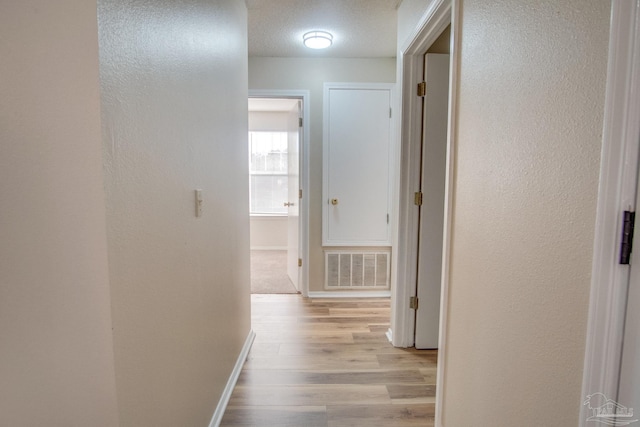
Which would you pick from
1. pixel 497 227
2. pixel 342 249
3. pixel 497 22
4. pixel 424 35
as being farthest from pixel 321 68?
pixel 497 227

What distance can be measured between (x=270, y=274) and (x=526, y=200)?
3.69 metres

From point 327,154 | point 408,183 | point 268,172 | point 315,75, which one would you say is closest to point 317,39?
point 315,75

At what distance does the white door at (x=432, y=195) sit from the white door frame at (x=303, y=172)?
1.37m

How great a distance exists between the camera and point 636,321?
665 mm

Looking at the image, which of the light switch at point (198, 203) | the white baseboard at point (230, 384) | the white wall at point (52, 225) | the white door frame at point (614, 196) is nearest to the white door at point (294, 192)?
the white baseboard at point (230, 384)

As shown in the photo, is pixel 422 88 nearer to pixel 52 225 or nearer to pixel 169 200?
pixel 169 200

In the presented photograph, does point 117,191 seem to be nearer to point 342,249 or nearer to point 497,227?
point 497,227

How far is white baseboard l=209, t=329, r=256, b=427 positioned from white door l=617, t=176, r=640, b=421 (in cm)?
157

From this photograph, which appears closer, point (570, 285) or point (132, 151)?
point (570, 285)

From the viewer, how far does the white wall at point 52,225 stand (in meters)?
0.77

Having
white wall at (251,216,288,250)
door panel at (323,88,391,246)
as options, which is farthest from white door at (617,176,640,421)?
white wall at (251,216,288,250)

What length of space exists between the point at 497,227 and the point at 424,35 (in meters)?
1.35

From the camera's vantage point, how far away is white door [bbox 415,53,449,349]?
227cm

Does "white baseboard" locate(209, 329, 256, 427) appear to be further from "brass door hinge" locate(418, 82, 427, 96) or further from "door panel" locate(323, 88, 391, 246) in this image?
"brass door hinge" locate(418, 82, 427, 96)
